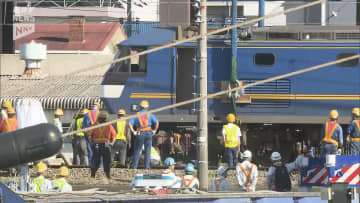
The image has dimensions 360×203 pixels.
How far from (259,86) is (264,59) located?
74 centimetres

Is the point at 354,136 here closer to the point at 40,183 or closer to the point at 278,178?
the point at 278,178

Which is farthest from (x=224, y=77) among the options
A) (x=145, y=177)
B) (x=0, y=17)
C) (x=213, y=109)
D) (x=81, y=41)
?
(x=81, y=41)

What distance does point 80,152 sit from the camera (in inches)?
803

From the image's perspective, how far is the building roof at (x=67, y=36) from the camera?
41.5 m

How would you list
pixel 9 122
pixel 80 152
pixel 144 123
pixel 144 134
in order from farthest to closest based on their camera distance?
pixel 80 152
pixel 144 134
pixel 144 123
pixel 9 122

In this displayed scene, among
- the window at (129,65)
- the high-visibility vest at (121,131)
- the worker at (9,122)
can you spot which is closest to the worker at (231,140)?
the high-visibility vest at (121,131)

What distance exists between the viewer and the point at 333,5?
39.1m

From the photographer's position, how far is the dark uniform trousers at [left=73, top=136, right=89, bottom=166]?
20094 mm

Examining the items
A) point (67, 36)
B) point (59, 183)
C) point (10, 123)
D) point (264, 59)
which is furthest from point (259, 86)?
point (67, 36)

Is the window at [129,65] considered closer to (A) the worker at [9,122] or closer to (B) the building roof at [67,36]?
(A) the worker at [9,122]

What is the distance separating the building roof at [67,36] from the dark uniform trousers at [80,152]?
20935 millimetres

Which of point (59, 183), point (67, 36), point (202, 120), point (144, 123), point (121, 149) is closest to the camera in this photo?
point (59, 183)

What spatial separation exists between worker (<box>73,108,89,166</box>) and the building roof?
2092 centimetres

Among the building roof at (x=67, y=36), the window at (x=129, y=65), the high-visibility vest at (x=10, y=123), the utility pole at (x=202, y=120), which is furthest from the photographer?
the building roof at (x=67, y=36)
